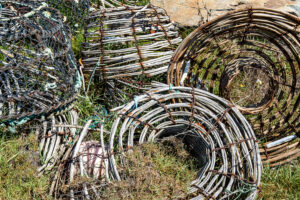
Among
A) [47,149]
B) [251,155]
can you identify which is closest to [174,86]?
[251,155]

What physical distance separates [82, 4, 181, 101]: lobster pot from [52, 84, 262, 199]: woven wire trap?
14.5 inches

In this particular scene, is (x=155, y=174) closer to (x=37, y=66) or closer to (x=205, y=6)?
(x=37, y=66)

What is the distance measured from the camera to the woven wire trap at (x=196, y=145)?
81.1 inches

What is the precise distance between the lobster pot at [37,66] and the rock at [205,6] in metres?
1.47

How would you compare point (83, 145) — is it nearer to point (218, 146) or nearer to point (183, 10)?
point (218, 146)

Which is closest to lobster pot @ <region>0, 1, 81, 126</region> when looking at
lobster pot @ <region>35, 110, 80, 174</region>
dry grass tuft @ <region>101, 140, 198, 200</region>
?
lobster pot @ <region>35, 110, 80, 174</region>

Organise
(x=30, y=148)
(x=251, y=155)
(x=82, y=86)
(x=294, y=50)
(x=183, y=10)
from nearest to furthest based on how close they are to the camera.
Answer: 1. (x=251, y=155)
2. (x=294, y=50)
3. (x=30, y=148)
4. (x=82, y=86)
5. (x=183, y=10)

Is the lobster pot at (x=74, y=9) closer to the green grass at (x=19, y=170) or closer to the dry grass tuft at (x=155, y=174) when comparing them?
the green grass at (x=19, y=170)

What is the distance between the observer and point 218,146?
2277 millimetres

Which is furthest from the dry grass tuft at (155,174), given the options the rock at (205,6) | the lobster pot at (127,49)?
the rock at (205,6)

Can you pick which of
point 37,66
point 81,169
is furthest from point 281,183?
point 37,66

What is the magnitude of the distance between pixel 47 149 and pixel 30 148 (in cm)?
13

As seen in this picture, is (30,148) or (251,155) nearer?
(251,155)

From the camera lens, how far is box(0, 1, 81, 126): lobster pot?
2.38 metres
